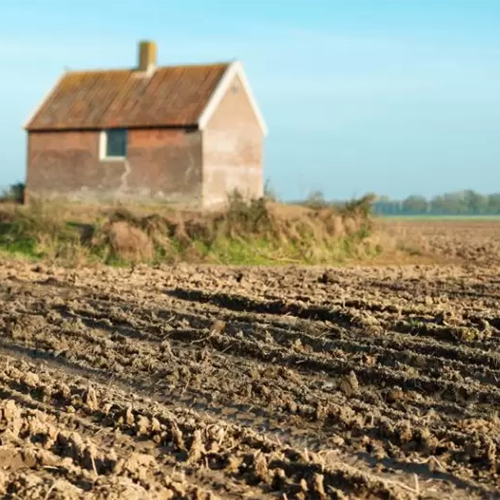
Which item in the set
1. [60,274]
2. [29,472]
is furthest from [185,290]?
[29,472]

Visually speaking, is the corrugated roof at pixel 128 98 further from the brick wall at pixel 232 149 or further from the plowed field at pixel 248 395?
the plowed field at pixel 248 395

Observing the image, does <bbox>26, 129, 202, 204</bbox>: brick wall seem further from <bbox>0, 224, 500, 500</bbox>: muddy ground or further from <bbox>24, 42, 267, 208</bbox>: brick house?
<bbox>0, 224, 500, 500</bbox>: muddy ground

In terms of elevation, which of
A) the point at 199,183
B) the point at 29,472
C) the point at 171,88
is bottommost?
the point at 29,472

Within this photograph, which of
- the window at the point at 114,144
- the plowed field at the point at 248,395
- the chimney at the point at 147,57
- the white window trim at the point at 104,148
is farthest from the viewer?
the chimney at the point at 147,57

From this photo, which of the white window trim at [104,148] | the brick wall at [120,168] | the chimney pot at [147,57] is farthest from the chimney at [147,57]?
the brick wall at [120,168]

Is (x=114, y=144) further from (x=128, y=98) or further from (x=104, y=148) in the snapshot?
(x=128, y=98)

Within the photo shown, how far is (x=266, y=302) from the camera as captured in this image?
41.3ft

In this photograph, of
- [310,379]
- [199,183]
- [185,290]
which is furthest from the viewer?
[199,183]

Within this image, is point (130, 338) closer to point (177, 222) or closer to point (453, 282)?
point (453, 282)

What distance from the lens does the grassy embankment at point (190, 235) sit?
20156 mm

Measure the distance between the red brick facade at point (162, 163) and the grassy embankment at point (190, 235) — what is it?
6768 mm

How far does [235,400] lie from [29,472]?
2287 mm

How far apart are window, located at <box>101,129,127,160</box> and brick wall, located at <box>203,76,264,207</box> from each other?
2691mm

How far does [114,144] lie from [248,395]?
79.2ft
